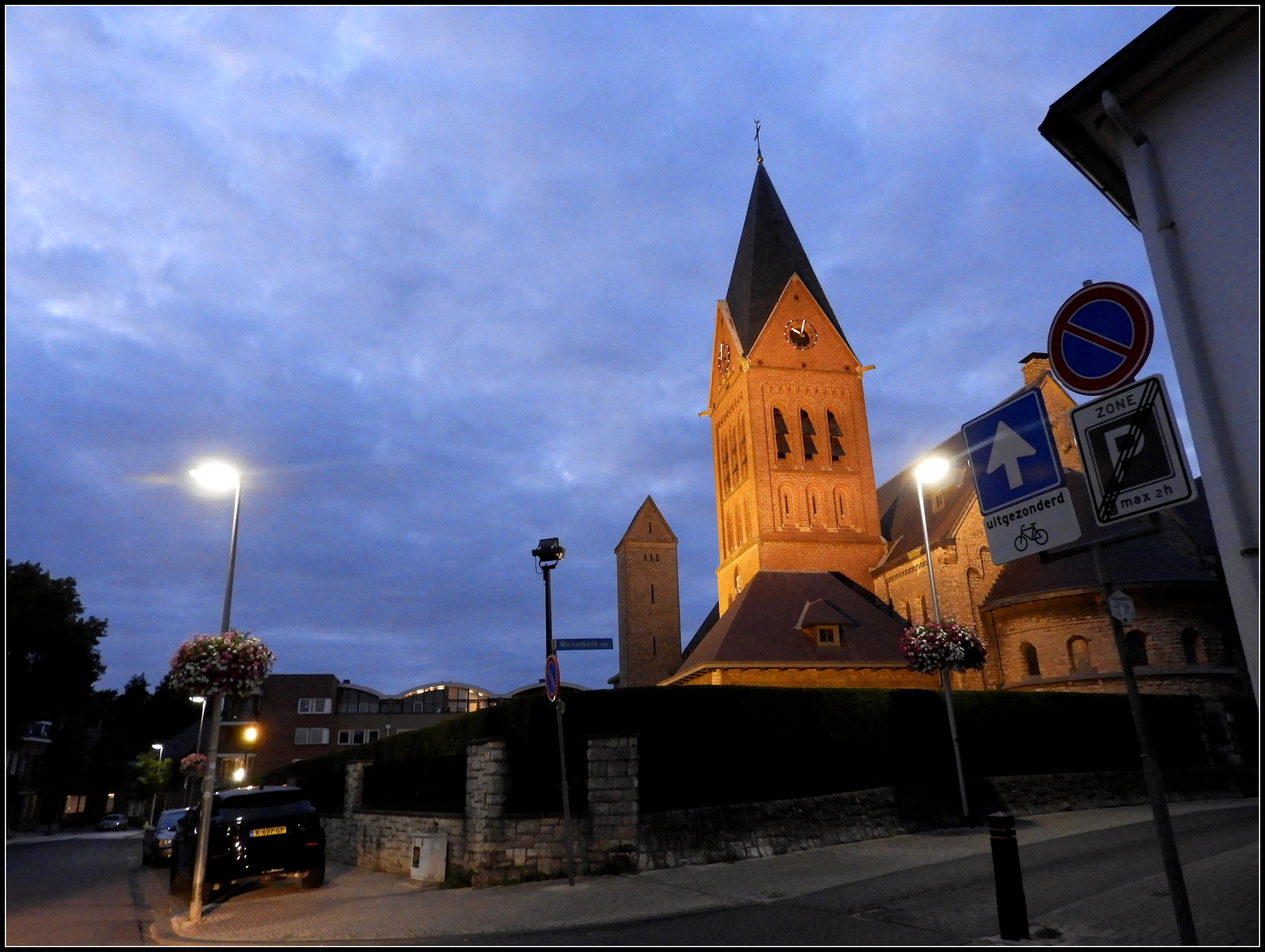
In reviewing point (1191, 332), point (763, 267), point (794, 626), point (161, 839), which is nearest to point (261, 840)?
point (161, 839)

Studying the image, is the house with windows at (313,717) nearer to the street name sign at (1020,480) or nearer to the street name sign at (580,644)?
the street name sign at (580,644)

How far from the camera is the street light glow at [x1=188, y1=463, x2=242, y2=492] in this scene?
43.7ft

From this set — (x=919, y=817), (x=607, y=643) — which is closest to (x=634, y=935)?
(x=607, y=643)

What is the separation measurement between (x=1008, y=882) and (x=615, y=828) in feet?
23.9

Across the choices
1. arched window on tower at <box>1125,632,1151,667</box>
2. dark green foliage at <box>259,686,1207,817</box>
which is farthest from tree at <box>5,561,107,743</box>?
arched window on tower at <box>1125,632,1151,667</box>

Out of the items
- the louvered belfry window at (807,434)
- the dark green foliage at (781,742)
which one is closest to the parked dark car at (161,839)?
the dark green foliage at (781,742)

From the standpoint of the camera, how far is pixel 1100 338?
511 cm

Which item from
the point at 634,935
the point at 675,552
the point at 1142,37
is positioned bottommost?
the point at 634,935

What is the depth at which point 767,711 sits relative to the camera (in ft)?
54.1

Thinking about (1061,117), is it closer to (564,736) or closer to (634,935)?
(634,935)

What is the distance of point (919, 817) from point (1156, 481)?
15152 mm

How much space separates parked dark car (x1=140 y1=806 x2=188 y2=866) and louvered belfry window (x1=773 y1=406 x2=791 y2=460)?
29987mm

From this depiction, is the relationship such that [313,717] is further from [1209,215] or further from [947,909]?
[1209,215]

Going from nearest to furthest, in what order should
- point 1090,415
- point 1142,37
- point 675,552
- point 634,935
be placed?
point 1090,415 → point 1142,37 → point 634,935 → point 675,552
